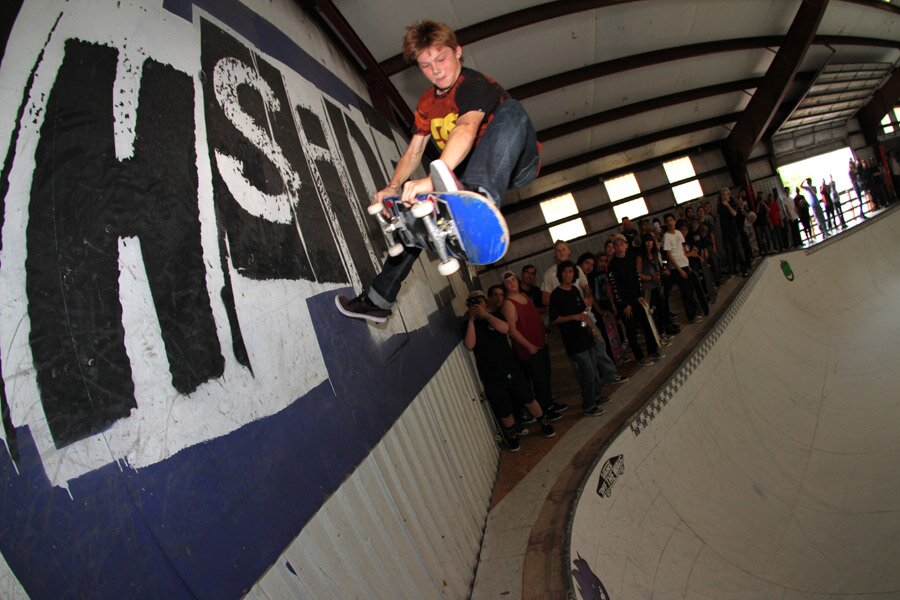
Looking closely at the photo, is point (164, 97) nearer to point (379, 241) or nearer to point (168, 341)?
point (168, 341)

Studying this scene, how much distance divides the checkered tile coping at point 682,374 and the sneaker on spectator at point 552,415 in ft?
4.91

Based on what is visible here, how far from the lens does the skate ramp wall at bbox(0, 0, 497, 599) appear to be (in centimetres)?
125

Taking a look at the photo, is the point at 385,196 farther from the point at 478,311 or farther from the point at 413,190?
the point at 478,311

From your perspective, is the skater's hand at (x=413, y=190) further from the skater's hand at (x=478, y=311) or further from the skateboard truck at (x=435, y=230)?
the skater's hand at (x=478, y=311)

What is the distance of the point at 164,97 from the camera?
2098mm

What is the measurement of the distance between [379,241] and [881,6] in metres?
16.5

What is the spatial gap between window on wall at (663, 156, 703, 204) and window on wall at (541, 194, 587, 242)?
440 centimetres

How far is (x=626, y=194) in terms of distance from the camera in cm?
1984

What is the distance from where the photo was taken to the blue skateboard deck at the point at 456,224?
2117mm

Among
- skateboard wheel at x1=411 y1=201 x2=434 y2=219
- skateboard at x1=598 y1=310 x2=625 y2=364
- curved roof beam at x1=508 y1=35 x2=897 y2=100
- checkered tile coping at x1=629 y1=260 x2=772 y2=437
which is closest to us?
skateboard wheel at x1=411 y1=201 x2=434 y2=219

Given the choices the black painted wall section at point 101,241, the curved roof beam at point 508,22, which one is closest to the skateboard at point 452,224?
the black painted wall section at point 101,241

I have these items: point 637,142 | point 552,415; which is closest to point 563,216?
point 637,142

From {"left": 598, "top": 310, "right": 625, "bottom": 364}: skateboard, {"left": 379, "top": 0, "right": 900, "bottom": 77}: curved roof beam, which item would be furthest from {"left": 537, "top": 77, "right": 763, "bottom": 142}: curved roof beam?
{"left": 598, "top": 310, "right": 625, "bottom": 364}: skateboard

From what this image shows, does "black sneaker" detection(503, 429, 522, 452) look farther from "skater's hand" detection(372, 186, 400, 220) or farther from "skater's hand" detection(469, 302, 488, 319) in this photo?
"skater's hand" detection(372, 186, 400, 220)
